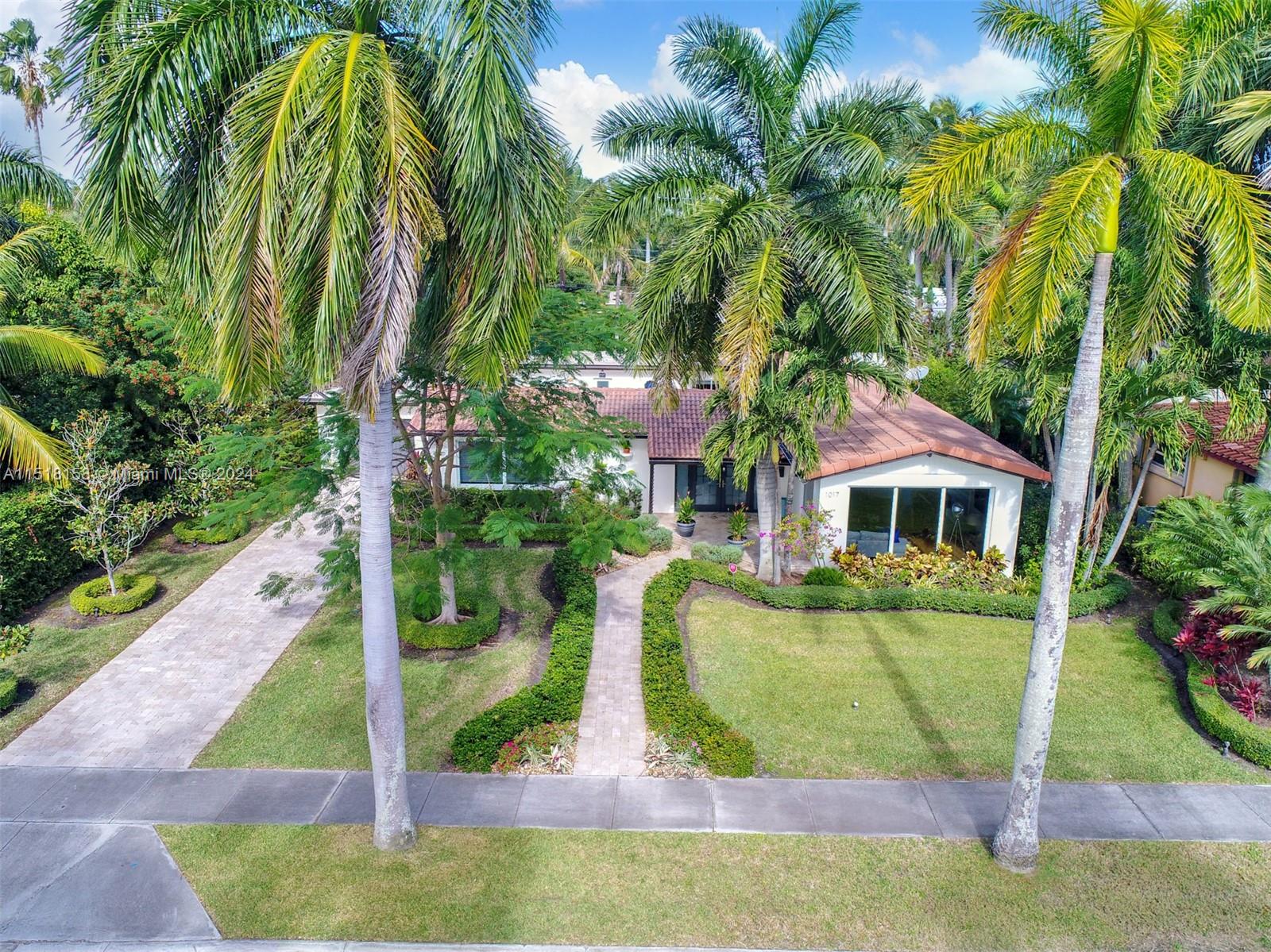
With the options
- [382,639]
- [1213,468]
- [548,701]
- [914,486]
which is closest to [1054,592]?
[548,701]

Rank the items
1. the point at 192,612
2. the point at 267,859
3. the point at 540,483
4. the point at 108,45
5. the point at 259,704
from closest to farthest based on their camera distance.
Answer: the point at 108,45, the point at 267,859, the point at 259,704, the point at 540,483, the point at 192,612

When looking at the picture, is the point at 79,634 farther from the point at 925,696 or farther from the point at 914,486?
the point at 914,486

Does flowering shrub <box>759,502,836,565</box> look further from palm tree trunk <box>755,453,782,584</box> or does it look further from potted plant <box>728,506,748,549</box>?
potted plant <box>728,506,748,549</box>

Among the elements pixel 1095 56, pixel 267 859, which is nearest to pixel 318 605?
pixel 267 859

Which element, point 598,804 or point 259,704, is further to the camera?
point 259,704

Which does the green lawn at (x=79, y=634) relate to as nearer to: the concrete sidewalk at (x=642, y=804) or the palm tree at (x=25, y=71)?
the concrete sidewalk at (x=642, y=804)

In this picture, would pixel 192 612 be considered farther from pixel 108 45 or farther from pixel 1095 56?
pixel 1095 56
